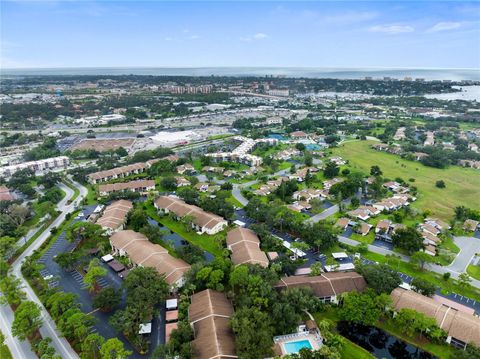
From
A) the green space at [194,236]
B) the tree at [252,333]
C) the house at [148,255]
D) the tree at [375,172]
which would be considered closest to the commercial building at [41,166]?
the green space at [194,236]

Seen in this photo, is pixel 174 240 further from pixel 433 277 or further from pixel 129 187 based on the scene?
pixel 433 277

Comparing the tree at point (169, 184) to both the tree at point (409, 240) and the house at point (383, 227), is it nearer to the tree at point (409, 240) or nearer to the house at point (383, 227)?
the house at point (383, 227)

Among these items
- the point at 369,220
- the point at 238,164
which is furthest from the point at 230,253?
the point at 238,164

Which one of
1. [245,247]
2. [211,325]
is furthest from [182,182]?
[211,325]

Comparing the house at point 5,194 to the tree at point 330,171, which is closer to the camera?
the house at point 5,194

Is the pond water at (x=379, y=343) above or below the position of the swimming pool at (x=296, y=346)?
below

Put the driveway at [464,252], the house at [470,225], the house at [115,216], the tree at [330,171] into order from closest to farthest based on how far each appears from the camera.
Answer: the driveway at [464,252] < the house at [115,216] < the house at [470,225] < the tree at [330,171]

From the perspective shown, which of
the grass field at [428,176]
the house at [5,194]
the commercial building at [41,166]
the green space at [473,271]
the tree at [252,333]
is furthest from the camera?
the commercial building at [41,166]
